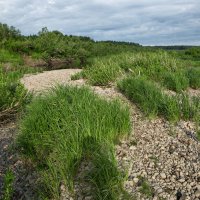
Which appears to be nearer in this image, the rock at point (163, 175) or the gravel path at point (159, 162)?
the gravel path at point (159, 162)

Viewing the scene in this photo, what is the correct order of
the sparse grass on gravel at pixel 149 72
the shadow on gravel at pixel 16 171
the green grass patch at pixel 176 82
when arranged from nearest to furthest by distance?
the shadow on gravel at pixel 16 171
the green grass patch at pixel 176 82
the sparse grass on gravel at pixel 149 72

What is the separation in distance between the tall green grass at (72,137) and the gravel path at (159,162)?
0.19 m

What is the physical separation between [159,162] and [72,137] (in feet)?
4.09

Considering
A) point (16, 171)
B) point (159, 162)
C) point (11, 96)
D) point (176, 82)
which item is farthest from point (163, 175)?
point (176, 82)

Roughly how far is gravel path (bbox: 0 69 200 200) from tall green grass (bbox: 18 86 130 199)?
0.19 m

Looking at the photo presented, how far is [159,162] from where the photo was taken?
538cm

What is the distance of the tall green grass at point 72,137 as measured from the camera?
491 centimetres

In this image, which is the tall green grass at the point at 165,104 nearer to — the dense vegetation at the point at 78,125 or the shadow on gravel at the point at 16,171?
the dense vegetation at the point at 78,125

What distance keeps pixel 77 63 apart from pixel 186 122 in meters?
24.1

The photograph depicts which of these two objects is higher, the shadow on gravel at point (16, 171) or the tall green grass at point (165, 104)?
the tall green grass at point (165, 104)

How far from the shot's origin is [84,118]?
5871 millimetres

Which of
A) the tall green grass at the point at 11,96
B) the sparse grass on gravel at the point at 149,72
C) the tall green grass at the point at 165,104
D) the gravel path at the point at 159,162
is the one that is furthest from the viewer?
the sparse grass on gravel at the point at 149,72

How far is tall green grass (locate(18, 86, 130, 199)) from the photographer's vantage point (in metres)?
4.91

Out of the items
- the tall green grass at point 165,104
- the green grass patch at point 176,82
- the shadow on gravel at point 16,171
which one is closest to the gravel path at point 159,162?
the shadow on gravel at point 16,171
